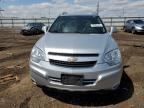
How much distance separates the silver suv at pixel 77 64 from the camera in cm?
509

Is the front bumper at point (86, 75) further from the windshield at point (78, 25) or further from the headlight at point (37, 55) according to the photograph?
the windshield at point (78, 25)

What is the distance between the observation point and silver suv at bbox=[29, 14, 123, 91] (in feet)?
16.7

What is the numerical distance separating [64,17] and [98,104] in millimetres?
2835

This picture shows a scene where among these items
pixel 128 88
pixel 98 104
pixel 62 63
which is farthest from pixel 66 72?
pixel 128 88

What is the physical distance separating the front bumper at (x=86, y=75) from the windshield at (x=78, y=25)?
1650 mm

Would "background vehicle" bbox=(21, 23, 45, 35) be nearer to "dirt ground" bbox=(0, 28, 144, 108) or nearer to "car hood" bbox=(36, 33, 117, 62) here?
"dirt ground" bbox=(0, 28, 144, 108)

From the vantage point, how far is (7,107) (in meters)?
5.32

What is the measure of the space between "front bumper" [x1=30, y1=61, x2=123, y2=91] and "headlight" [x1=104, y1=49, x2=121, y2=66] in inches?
3.3

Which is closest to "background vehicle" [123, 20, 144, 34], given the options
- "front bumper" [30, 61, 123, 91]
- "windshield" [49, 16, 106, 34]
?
"windshield" [49, 16, 106, 34]

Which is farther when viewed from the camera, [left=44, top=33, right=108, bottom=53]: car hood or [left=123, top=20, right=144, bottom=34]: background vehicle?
[left=123, top=20, right=144, bottom=34]: background vehicle

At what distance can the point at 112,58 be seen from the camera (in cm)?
533

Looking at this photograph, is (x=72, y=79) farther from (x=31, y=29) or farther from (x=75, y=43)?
(x=31, y=29)

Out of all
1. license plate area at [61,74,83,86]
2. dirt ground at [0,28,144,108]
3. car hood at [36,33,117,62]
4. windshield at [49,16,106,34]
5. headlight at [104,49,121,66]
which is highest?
windshield at [49,16,106,34]

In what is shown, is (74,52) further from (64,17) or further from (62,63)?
(64,17)
